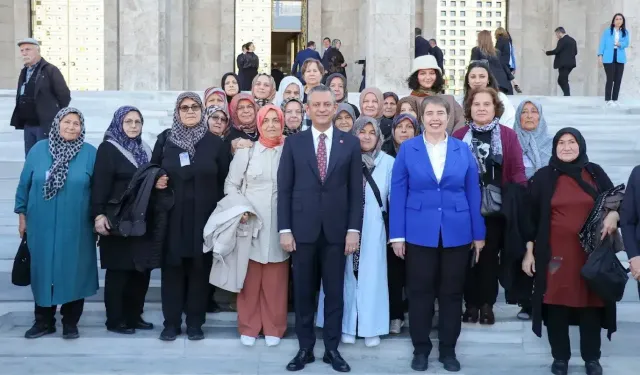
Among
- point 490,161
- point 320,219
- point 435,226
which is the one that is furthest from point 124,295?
point 490,161

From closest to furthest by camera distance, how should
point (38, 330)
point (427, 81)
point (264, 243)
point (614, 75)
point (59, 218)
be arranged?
point (264, 243) < point (59, 218) < point (38, 330) < point (427, 81) < point (614, 75)

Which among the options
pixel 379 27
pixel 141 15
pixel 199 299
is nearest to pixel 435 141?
pixel 199 299

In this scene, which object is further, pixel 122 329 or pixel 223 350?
pixel 122 329

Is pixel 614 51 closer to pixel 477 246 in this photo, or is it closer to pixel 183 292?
pixel 477 246

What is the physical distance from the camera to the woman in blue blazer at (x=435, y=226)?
18.4 feet

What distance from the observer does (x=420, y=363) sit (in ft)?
18.6

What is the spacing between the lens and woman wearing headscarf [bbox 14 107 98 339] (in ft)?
19.8

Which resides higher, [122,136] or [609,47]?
[609,47]

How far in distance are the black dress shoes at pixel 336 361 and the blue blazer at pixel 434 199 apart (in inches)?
37.4

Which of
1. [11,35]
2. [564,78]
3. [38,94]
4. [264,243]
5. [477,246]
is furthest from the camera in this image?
[11,35]

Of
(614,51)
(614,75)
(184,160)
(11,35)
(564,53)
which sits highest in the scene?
(11,35)

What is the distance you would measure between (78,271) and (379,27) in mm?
10659

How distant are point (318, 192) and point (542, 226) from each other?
63.1 inches

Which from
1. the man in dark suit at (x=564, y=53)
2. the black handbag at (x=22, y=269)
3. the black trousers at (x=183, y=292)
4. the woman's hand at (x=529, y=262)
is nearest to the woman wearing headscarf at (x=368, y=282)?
the black trousers at (x=183, y=292)
